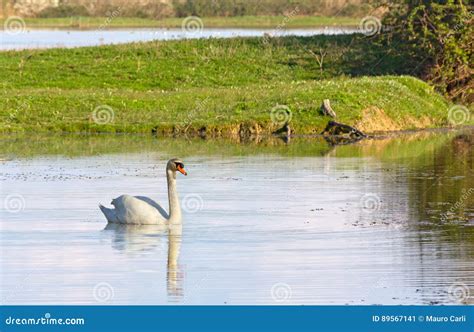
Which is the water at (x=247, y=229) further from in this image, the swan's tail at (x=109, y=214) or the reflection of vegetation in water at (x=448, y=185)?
the swan's tail at (x=109, y=214)

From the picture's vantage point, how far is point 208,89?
50.4 metres

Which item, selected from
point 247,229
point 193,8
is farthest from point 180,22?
point 247,229

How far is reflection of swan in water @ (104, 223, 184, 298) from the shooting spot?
18.9 metres

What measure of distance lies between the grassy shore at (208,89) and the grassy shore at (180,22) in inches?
1513

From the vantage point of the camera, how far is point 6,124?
4175 cm

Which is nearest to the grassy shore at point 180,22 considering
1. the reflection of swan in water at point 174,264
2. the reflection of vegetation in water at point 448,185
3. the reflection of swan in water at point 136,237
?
the reflection of vegetation in water at point 448,185

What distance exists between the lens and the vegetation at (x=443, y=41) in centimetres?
5197

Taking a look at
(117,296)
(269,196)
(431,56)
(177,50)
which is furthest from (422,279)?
(177,50)

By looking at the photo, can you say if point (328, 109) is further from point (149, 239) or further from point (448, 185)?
point (149, 239)

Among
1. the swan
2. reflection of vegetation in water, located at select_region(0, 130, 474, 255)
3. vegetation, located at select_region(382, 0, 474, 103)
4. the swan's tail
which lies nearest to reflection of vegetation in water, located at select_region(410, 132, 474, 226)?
reflection of vegetation in water, located at select_region(0, 130, 474, 255)

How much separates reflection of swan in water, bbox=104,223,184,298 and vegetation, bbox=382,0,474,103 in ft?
102

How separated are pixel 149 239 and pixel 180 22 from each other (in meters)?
85.5

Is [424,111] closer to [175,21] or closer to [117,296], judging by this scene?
[117,296]
